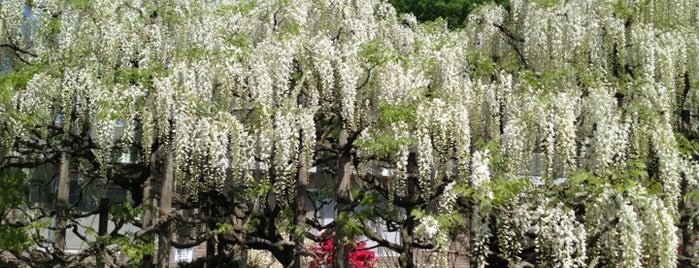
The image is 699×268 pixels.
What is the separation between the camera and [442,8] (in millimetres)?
20609

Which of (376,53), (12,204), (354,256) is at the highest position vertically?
(376,53)

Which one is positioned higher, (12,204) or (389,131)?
(389,131)

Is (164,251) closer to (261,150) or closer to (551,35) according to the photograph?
(261,150)

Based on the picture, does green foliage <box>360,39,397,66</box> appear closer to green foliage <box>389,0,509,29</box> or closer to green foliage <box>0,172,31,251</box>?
green foliage <box>0,172,31,251</box>

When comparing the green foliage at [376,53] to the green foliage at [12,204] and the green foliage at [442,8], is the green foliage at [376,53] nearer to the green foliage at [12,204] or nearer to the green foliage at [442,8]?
the green foliage at [12,204]

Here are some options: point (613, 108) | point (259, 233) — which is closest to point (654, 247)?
point (613, 108)

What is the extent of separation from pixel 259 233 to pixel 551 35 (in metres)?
4.82

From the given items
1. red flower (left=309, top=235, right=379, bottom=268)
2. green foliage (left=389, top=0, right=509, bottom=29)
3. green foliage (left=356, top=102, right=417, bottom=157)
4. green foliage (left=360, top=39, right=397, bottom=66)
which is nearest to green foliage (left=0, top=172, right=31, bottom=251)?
red flower (left=309, top=235, right=379, bottom=268)

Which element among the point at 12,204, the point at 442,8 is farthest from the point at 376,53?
the point at 442,8

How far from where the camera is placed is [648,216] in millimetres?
6223

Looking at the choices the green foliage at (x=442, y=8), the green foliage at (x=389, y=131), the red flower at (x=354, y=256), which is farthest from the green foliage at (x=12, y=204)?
the green foliage at (x=442, y=8)

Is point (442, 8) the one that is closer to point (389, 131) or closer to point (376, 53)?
point (376, 53)

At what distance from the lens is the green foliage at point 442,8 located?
20.4 m

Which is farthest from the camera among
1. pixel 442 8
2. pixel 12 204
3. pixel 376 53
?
pixel 442 8
